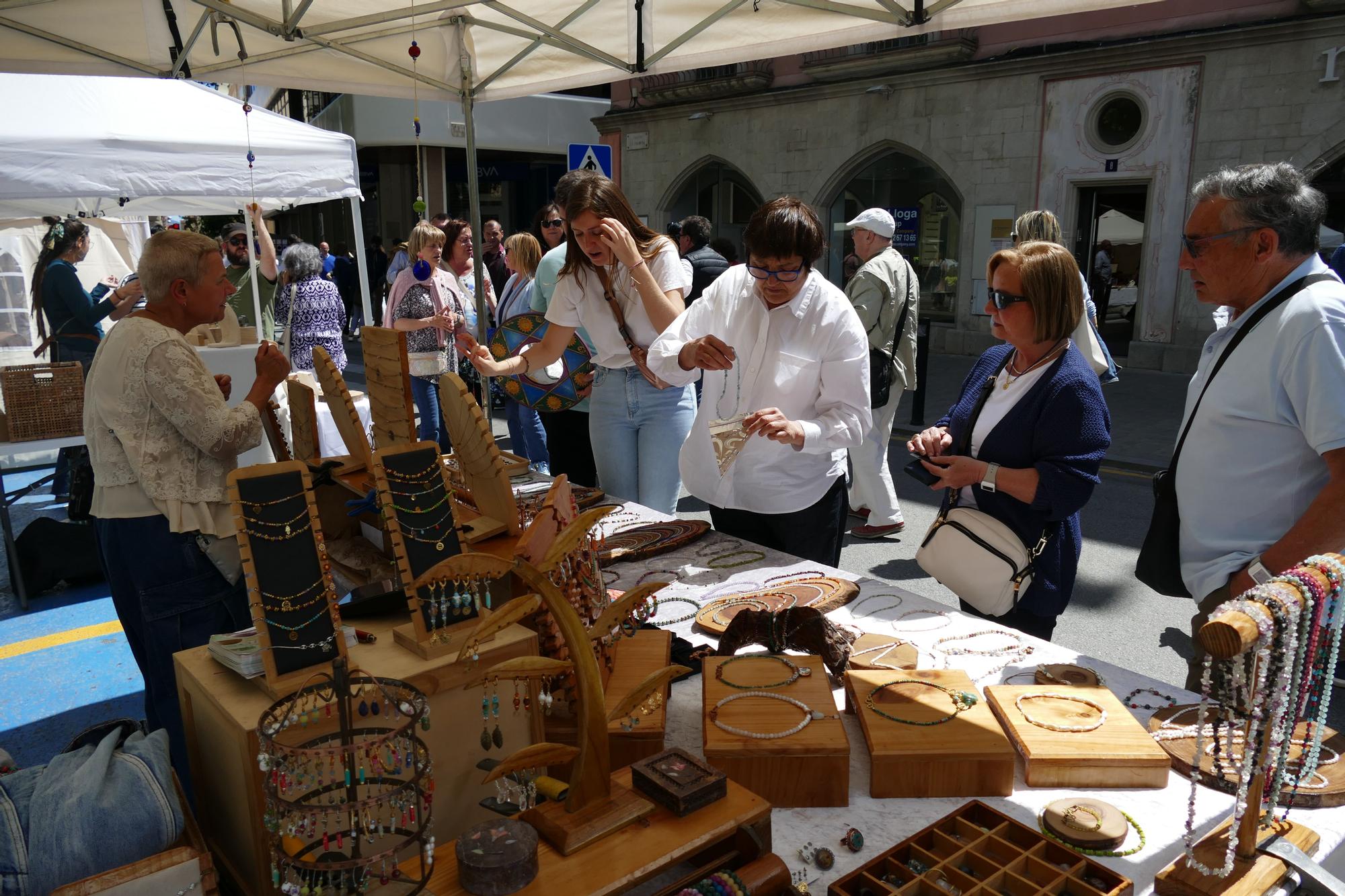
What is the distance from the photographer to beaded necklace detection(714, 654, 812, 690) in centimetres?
159

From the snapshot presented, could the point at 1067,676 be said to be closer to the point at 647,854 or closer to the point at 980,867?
the point at 980,867

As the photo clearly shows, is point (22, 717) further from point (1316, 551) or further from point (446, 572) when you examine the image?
A: point (1316, 551)

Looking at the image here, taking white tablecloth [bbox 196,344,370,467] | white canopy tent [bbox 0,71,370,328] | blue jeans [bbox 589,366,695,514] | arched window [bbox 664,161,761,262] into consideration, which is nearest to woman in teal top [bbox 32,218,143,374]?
white canopy tent [bbox 0,71,370,328]

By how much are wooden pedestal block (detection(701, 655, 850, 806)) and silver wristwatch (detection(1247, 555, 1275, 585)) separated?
0.97 m

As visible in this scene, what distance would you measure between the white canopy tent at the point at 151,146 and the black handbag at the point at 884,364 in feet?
11.6

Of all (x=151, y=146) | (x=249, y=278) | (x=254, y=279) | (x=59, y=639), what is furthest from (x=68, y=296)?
(x=59, y=639)

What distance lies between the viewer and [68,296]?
234 inches

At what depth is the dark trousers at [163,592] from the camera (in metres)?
2.36

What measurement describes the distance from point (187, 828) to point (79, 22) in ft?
11.5

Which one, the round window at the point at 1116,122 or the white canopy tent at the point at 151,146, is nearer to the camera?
the white canopy tent at the point at 151,146

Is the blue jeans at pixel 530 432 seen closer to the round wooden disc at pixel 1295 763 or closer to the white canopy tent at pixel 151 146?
the white canopy tent at pixel 151 146

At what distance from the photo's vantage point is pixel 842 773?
4.66 ft

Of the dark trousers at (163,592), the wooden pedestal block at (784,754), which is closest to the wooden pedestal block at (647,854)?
the wooden pedestal block at (784,754)

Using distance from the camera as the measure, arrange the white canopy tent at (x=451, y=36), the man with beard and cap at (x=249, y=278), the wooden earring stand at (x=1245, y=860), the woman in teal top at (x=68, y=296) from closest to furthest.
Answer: the wooden earring stand at (x=1245, y=860) → the white canopy tent at (x=451, y=36) → the woman in teal top at (x=68, y=296) → the man with beard and cap at (x=249, y=278)
